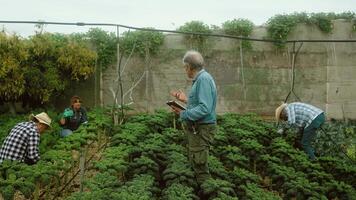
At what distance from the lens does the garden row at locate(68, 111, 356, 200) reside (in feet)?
21.5

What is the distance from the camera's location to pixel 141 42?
13.5m

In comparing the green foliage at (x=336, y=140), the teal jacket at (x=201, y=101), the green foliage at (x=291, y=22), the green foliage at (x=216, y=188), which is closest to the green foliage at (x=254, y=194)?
the green foliage at (x=216, y=188)

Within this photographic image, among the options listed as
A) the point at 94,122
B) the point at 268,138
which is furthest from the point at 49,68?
the point at 268,138

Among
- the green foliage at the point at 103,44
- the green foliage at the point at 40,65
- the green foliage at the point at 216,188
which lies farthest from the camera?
the green foliage at the point at 103,44

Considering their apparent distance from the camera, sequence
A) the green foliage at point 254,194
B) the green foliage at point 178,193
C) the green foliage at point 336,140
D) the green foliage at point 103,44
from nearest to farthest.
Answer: the green foliage at point 178,193 < the green foliage at point 254,194 < the green foliage at point 336,140 < the green foliage at point 103,44

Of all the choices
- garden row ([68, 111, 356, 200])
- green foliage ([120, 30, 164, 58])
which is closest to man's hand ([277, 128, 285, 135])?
garden row ([68, 111, 356, 200])

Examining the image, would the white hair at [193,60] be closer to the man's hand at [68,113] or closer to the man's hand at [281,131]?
the man's hand at [281,131]

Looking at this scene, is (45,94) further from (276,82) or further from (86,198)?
(86,198)

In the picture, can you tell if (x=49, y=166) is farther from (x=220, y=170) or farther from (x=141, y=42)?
(x=141, y=42)

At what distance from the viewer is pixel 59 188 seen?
816 cm

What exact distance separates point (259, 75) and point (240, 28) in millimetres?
1329

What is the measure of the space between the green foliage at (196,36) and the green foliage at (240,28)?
0.49 m

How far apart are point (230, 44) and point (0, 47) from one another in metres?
5.75

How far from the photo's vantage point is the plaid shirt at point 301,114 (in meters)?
9.62
